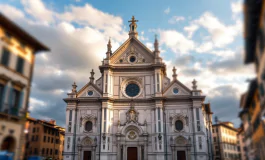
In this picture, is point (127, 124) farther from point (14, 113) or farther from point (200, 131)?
point (14, 113)

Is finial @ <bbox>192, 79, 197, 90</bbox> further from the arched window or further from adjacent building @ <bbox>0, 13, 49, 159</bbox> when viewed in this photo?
adjacent building @ <bbox>0, 13, 49, 159</bbox>

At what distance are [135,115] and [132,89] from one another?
4.52 m

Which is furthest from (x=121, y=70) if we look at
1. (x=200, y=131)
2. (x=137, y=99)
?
(x=200, y=131)

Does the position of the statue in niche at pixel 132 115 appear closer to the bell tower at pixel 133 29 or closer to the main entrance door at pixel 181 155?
the main entrance door at pixel 181 155

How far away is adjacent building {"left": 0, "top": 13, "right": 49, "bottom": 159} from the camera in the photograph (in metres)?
15.9

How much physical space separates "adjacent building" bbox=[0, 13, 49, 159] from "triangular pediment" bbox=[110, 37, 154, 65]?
23553 millimetres

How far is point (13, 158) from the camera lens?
1645cm

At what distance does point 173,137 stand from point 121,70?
44.4 feet

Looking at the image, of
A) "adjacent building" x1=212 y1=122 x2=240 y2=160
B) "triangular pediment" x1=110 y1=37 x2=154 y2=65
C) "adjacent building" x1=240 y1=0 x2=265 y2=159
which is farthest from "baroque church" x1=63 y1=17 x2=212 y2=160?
"adjacent building" x1=212 y1=122 x2=240 y2=160

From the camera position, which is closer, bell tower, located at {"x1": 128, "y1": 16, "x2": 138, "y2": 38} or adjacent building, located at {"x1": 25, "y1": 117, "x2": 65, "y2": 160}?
bell tower, located at {"x1": 128, "y1": 16, "x2": 138, "y2": 38}

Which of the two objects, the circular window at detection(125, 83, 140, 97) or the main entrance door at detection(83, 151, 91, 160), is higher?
the circular window at detection(125, 83, 140, 97)

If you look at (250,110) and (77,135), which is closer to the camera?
(250,110)

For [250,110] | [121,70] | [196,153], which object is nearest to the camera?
[250,110]

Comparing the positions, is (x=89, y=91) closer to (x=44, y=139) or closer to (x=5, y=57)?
(x=44, y=139)
